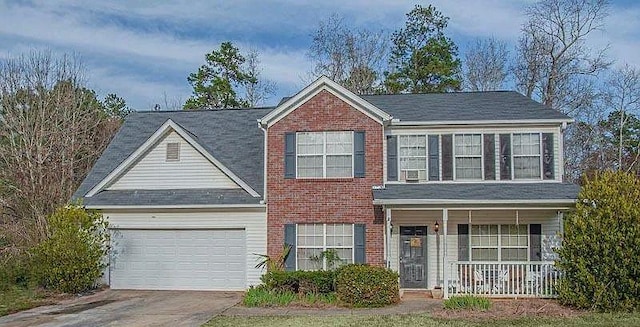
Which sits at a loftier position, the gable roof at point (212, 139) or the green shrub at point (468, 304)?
the gable roof at point (212, 139)

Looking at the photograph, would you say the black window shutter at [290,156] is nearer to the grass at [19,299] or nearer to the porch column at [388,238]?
the porch column at [388,238]

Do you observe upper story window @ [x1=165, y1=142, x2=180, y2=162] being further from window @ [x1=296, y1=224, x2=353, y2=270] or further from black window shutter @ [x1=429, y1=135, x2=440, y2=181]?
black window shutter @ [x1=429, y1=135, x2=440, y2=181]

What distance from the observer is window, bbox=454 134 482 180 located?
18906mm

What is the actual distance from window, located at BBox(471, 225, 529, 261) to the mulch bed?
2844mm

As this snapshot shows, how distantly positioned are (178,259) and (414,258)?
736 cm

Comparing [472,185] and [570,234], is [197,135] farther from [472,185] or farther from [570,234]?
[570,234]

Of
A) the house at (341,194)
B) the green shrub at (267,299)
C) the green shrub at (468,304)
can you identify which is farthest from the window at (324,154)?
the green shrub at (468,304)

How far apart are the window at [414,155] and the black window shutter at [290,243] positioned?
376 cm

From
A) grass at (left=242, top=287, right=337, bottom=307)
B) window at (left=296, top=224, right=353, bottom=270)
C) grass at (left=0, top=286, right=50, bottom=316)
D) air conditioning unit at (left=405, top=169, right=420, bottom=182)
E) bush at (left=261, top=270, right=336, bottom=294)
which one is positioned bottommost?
grass at (left=0, top=286, right=50, bottom=316)

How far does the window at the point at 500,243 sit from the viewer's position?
1847 centimetres

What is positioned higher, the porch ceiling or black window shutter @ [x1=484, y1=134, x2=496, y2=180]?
black window shutter @ [x1=484, y1=134, x2=496, y2=180]

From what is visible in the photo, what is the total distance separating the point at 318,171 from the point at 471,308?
20.4 feet

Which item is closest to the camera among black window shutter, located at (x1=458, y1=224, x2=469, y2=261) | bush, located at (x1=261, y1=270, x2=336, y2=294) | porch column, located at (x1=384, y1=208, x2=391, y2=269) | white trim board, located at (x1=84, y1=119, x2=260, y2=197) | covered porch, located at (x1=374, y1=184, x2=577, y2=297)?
bush, located at (x1=261, y1=270, x2=336, y2=294)

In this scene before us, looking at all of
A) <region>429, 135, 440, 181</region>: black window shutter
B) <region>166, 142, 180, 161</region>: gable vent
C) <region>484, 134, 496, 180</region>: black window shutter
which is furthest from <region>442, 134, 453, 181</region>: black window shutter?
<region>166, 142, 180, 161</region>: gable vent
